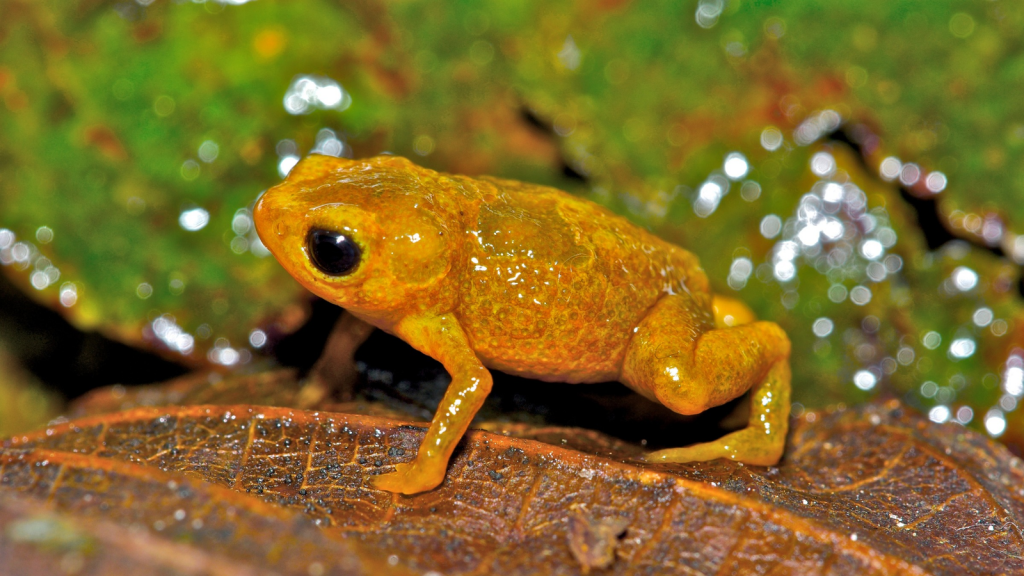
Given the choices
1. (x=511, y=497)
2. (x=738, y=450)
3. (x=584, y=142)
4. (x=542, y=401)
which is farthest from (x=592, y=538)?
(x=584, y=142)

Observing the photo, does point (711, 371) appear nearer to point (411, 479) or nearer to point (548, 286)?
point (548, 286)

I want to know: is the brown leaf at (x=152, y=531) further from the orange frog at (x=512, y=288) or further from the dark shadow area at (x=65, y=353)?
the dark shadow area at (x=65, y=353)

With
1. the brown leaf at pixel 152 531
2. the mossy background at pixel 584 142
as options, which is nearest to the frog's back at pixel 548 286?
the mossy background at pixel 584 142

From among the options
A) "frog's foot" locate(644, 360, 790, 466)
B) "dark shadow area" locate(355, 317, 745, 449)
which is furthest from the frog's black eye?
"frog's foot" locate(644, 360, 790, 466)

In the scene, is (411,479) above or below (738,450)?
below

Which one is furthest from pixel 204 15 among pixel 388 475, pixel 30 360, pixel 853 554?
pixel 853 554

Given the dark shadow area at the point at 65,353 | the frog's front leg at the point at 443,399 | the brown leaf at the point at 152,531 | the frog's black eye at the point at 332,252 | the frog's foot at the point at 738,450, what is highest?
the frog's black eye at the point at 332,252
